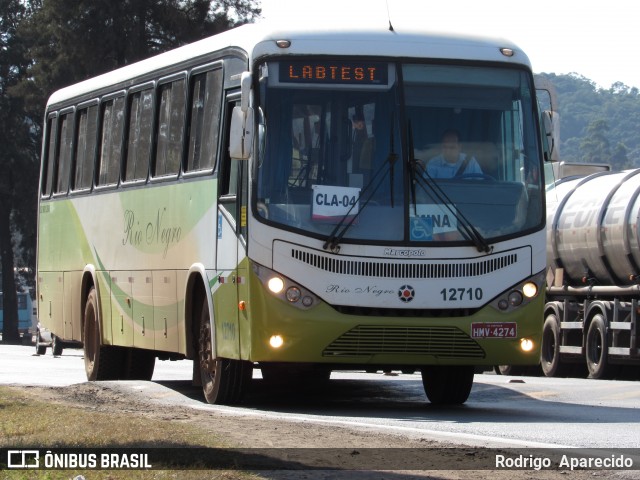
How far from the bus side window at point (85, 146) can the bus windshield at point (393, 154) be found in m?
6.57

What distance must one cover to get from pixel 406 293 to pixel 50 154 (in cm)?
1028

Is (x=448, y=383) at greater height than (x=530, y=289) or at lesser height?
lesser

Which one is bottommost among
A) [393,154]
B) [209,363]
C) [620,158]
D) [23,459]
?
[23,459]

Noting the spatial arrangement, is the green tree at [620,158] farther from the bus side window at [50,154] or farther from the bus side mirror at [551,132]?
the bus side mirror at [551,132]

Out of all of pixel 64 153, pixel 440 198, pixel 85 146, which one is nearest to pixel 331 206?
pixel 440 198

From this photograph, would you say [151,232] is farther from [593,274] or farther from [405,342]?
[593,274]

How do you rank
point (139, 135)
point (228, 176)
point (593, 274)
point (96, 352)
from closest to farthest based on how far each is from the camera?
point (228, 176) < point (139, 135) < point (96, 352) < point (593, 274)

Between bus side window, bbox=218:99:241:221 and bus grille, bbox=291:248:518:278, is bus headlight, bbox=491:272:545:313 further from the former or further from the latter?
bus side window, bbox=218:99:241:221

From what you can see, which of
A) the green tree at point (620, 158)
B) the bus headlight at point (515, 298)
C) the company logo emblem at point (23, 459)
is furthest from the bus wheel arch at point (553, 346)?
the green tree at point (620, 158)

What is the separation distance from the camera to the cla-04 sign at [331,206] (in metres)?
13.9

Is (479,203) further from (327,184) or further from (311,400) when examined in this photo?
(311,400)

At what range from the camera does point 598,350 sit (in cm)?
2655

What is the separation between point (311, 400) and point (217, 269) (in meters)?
2.43

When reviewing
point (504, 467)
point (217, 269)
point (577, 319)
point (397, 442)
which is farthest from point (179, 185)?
point (577, 319)
